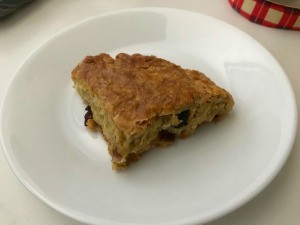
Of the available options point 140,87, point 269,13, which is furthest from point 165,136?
point 269,13

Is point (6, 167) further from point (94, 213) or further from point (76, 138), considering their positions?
point (94, 213)

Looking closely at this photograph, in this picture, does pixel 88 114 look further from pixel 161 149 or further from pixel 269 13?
pixel 269 13

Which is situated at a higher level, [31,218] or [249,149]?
[249,149]

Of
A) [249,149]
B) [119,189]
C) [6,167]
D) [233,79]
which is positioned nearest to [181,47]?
[233,79]

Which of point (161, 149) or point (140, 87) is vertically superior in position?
point (140, 87)

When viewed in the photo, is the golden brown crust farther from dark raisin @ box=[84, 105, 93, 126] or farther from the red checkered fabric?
the red checkered fabric
